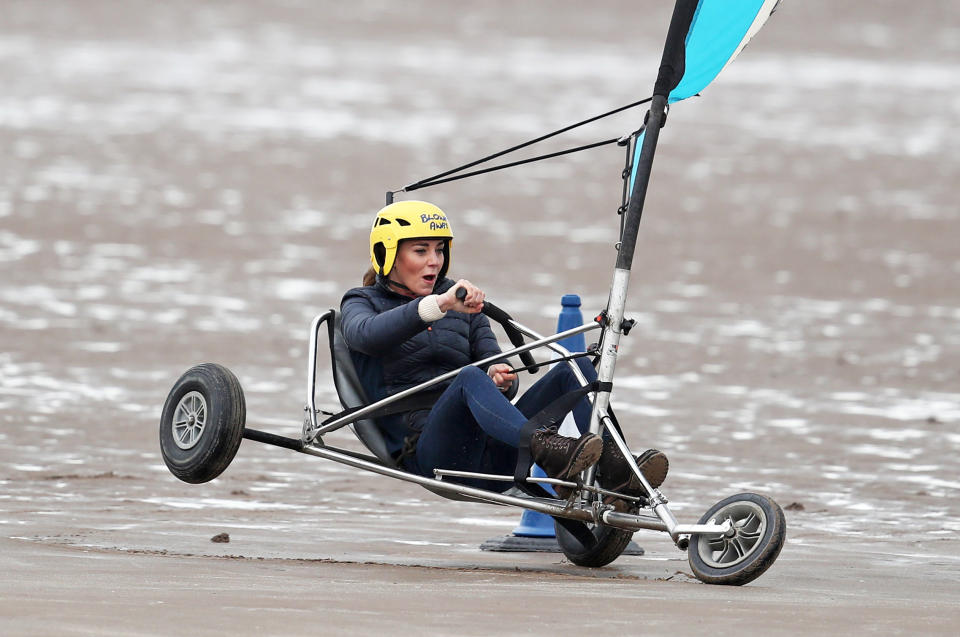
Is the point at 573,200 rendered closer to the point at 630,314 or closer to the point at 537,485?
the point at 630,314

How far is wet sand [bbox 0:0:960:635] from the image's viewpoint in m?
6.75

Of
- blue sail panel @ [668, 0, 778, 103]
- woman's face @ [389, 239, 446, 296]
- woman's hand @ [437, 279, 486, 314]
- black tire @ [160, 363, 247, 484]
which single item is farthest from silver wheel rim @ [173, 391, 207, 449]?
blue sail panel @ [668, 0, 778, 103]

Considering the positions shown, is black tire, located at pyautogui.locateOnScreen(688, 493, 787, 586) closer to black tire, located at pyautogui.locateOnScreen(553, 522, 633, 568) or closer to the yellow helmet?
black tire, located at pyautogui.locateOnScreen(553, 522, 633, 568)

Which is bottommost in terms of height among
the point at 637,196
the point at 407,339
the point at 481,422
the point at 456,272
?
the point at 481,422

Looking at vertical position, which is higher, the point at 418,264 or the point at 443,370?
the point at 418,264

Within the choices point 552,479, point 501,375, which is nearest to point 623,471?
point 552,479

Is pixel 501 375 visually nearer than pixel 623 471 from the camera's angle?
No

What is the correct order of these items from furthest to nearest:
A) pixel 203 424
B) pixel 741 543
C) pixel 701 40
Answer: pixel 701 40 → pixel 203 424 → pixel 741 543

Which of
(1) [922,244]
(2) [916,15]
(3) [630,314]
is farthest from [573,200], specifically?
(2) [916,15]

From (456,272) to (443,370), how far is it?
1043 cm

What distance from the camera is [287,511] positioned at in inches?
360

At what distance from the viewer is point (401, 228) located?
785 cm

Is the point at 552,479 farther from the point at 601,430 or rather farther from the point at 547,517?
the point at 547,517

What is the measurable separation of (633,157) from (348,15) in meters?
31.5
